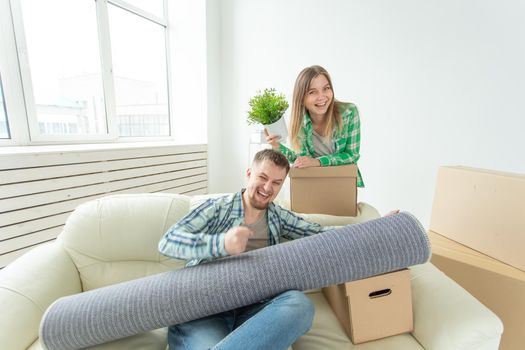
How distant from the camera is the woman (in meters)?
1.31

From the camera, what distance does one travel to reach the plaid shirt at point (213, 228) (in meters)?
0.85

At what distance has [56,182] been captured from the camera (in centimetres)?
162

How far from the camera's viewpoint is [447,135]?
1.84m

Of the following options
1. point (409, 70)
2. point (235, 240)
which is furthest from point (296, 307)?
point (409, 70)

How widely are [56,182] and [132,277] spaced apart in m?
1.00

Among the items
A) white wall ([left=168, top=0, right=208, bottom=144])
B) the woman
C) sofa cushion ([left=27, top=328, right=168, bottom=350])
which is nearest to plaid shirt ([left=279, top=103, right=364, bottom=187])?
the woman

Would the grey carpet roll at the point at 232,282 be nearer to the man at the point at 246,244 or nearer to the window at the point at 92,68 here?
the man at the point at 246,244

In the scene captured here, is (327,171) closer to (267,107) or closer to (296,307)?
(267,107)

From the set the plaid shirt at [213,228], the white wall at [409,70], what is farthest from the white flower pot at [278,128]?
the white wall at [409,70]

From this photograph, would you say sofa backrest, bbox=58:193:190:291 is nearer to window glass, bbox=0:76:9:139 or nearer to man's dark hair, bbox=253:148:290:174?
man's dark hair, bbox=253:148:290:174

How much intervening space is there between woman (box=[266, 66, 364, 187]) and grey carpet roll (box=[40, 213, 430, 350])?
0.52m

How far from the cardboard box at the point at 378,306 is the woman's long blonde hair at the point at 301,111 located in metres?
0.76

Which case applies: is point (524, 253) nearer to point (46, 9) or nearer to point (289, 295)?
point (289, 295)

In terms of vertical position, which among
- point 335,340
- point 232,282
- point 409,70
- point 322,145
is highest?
point 409,70
